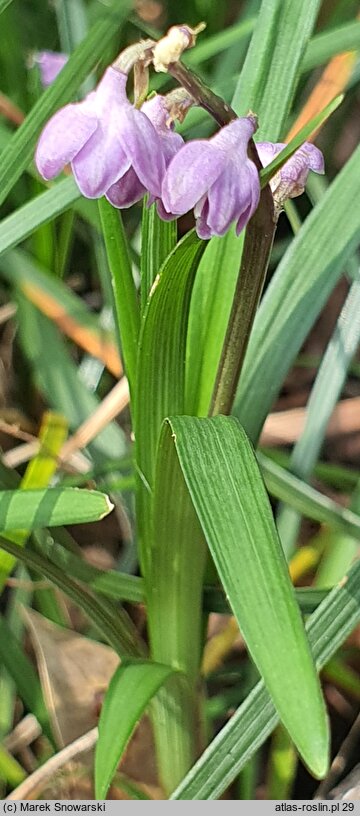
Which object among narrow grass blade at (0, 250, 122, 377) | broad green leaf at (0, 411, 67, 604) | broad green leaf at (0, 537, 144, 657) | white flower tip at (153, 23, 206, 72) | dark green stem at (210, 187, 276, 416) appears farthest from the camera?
narrow grass blade at (0, 250, 122, 377)

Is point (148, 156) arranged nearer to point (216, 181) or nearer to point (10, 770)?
point (216, 181)

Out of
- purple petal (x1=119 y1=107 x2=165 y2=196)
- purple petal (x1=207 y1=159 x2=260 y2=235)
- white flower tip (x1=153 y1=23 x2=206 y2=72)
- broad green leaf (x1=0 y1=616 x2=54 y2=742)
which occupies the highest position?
white flower tip (x1=153 y1=23 x2=206 y2=72)

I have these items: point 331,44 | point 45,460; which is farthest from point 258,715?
point 331,44

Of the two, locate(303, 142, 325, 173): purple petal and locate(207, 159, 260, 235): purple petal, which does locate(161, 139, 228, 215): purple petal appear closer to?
locate(207, 159, 260, 235): purple petal

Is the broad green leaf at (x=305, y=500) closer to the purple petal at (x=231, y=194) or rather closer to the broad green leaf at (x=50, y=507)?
the broad green leaf at (x=50, y=507)

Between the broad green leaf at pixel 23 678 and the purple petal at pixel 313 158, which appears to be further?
the broad green leaf at pixel 23 678

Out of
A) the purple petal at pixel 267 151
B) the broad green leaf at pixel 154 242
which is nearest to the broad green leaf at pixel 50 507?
the broad green leaf at pixel 154 242

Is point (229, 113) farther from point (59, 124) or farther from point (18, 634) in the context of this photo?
point (18, 634)

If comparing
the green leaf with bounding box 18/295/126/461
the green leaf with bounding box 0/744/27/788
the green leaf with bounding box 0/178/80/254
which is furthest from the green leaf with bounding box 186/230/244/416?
the green leaf with bounding box 0/744/27/788
